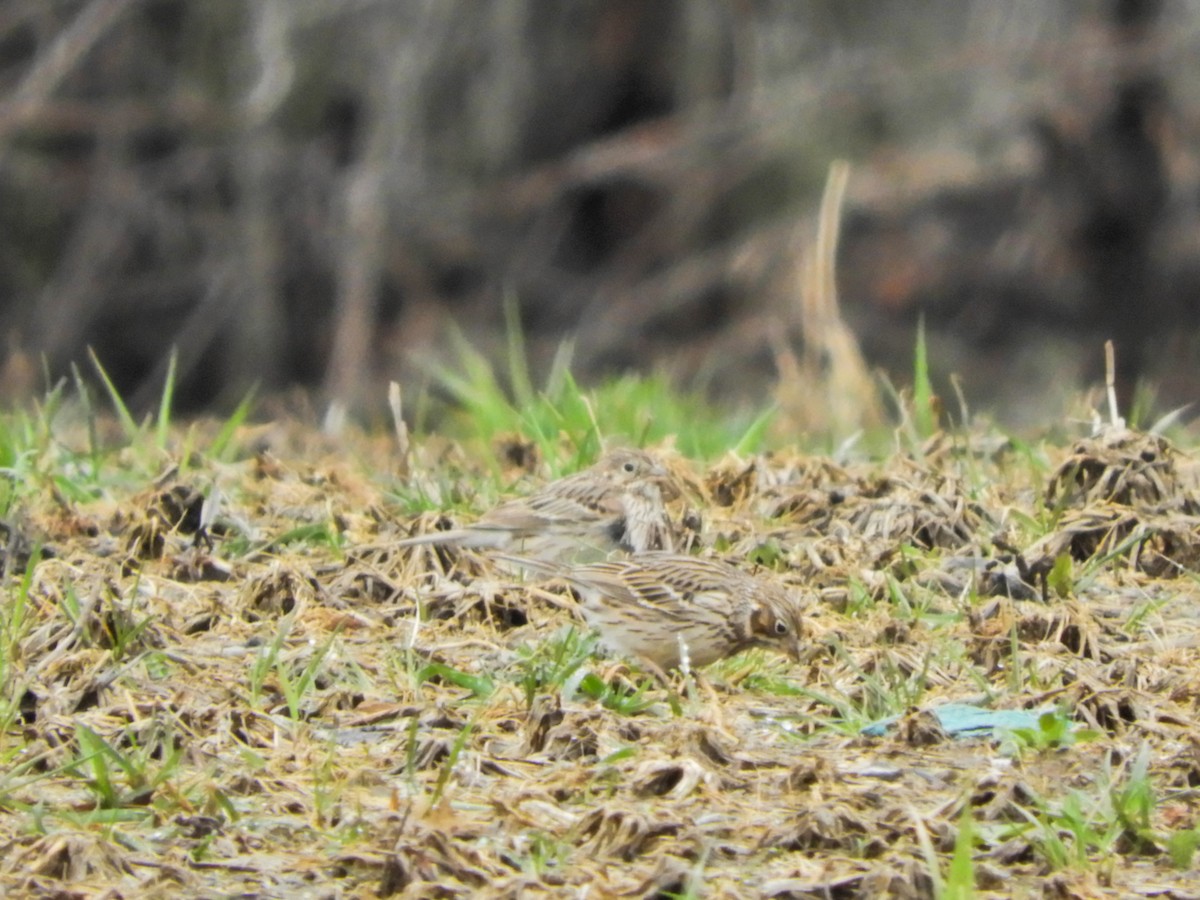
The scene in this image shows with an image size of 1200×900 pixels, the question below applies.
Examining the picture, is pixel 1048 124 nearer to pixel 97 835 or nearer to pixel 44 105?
pixel 44 105

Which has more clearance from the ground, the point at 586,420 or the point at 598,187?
the point at 586,420

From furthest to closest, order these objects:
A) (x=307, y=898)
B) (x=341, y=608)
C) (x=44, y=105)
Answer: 1. (x=44, y=105)
2. (x=341, y=608)
3. (x=307, y=898)

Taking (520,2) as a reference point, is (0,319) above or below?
below

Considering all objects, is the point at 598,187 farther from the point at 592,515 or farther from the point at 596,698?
the point at 596,698

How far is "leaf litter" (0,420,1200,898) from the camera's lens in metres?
3.71

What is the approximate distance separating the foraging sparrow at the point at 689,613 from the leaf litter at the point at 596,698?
0.09 metres

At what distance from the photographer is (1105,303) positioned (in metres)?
13.5

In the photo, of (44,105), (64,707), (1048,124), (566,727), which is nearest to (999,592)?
(566,727)

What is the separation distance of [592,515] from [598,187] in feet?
29.1

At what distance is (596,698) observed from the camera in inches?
179

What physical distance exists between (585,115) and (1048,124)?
3.14 m

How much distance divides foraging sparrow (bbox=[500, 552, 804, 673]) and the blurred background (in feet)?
23.1

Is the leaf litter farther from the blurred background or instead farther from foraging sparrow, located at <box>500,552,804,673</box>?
the blurred background

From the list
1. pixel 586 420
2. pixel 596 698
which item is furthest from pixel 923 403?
pixel 596 698
